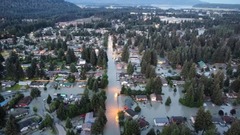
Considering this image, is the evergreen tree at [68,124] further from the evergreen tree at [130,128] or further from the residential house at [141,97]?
the residential house at [141,97]

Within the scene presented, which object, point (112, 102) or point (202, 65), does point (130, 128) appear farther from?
point (202, 65)

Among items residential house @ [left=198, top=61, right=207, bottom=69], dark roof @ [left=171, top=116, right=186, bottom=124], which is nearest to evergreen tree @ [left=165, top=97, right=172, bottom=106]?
dark roof @ [left=171, top=116, right=186, bottom=124]

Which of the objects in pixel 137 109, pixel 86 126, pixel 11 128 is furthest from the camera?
pixel 137 109

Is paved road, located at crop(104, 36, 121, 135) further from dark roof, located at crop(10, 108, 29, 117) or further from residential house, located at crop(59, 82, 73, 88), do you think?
dark roof, located at crop(10, 108, 29, 117)

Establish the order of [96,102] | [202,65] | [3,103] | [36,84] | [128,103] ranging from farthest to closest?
[202,65] → [36,84] → [128,103] → [3,103] → [96,102]

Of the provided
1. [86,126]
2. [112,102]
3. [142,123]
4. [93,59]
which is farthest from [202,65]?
[86,126]

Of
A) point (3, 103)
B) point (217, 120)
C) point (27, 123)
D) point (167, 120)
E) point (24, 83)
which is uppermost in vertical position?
point (24, 83)

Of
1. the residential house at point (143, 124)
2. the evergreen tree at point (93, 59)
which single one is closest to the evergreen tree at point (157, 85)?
the residential house at point (143, 124)

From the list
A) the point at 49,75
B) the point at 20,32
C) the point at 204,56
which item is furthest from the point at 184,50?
the point at 20,32

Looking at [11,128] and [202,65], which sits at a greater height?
[11,128]
